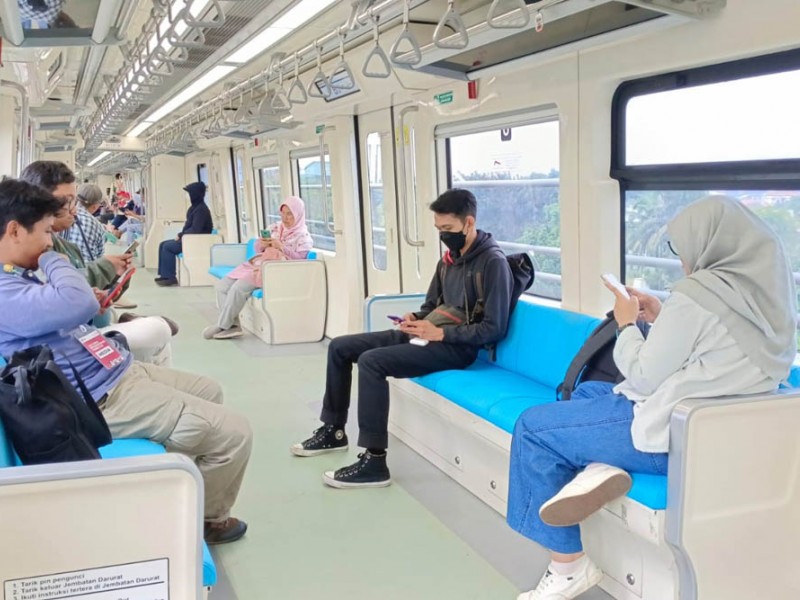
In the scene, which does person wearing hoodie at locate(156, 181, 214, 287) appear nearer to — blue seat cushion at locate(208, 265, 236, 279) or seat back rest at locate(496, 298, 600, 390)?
blue seat cushion at locate(208, 265, 236, 279)

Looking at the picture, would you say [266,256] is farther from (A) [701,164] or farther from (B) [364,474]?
(A) [701,164]

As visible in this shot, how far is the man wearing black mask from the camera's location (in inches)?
146

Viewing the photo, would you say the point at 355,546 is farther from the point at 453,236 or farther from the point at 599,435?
the point at 453,236

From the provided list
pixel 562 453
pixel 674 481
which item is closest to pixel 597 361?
pixel 562 453

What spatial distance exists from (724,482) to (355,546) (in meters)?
1.49

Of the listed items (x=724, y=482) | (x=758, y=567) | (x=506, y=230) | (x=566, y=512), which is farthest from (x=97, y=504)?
(x=506, y=230)

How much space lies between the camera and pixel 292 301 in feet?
23.8

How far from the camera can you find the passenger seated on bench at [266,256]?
747 cm

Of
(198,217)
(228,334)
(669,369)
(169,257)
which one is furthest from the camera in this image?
(169,257)

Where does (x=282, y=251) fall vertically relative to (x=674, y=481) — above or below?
above

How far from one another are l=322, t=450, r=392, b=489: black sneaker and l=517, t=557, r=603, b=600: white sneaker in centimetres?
122

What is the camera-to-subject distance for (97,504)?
1717 mm

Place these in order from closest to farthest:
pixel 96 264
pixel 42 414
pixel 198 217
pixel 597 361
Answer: pixel 42 414
pixel 597 361
pixel 96 264
pixel 198 217

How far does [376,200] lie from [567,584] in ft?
14.3
